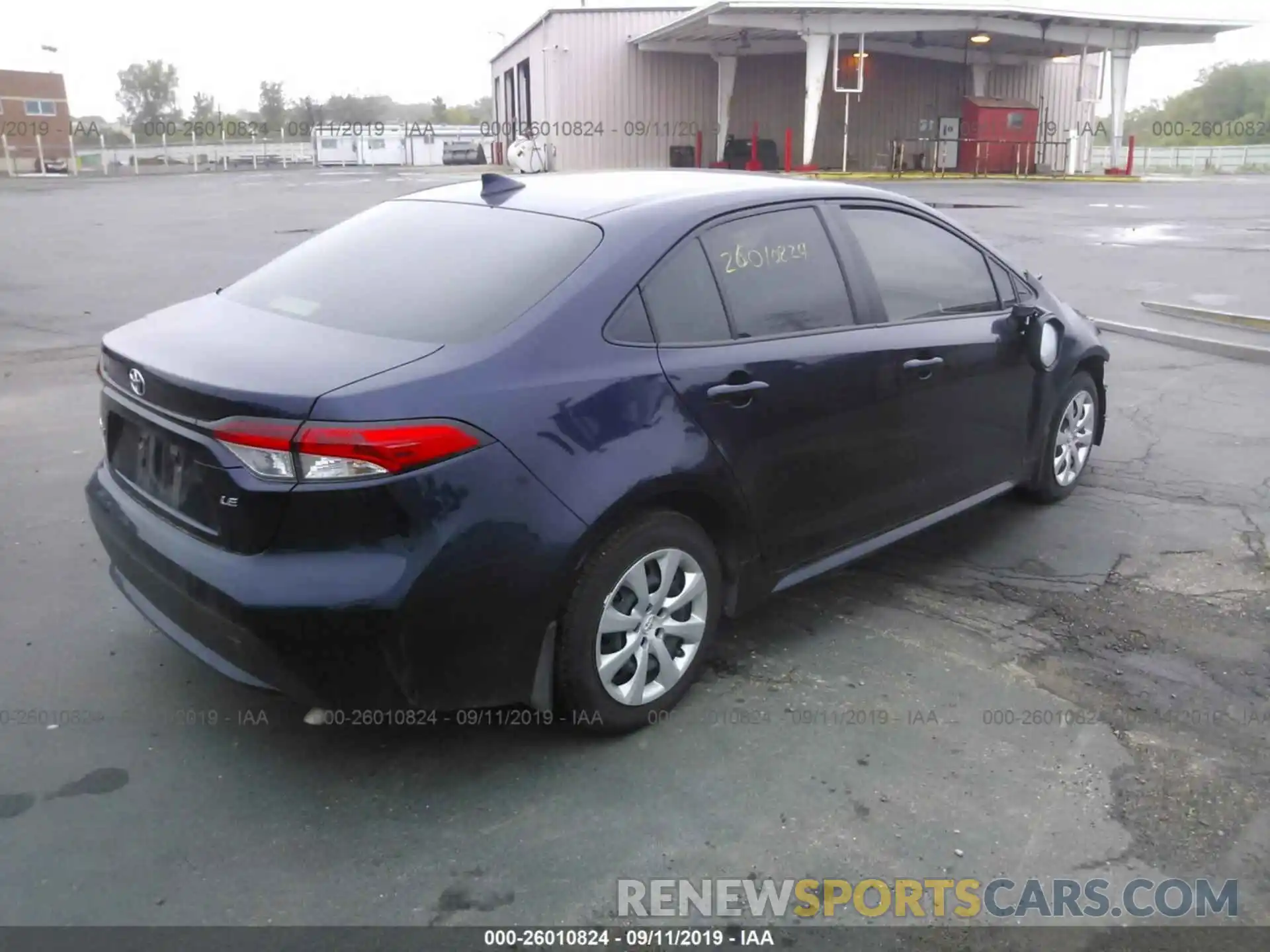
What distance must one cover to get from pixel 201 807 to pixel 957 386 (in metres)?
3.12

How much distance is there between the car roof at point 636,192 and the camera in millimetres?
3684

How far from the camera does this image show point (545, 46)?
35.4 meters

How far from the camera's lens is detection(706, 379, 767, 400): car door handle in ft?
11.3

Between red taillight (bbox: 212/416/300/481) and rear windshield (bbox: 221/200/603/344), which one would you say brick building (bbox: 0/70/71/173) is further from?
red taillight (bbox: 212/416/300/481)

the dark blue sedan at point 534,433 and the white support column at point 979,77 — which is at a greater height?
the white support column at point 979,77

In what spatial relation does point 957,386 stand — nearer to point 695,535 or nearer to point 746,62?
point 695,535

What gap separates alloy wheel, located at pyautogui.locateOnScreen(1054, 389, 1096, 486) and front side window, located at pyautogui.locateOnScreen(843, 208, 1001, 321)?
97 cm

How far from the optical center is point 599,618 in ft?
10.5

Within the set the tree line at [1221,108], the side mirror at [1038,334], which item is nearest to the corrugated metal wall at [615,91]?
the side mirror at [1038,334]

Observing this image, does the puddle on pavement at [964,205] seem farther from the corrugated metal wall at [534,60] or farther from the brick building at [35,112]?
the brick building at [35,112]

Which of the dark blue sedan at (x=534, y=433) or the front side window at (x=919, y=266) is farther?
the front side window at (x=919, y=266)

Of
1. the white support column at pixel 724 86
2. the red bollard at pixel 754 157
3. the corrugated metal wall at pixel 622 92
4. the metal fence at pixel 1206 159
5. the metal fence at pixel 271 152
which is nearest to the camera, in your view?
the red bollard at pixel 754 157

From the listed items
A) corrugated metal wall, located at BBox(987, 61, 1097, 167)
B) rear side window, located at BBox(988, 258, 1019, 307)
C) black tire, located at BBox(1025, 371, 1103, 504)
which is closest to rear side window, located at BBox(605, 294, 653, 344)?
rear side window, located at BBox(988, 258, 1019, 307)

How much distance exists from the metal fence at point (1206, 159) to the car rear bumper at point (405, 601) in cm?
5710
